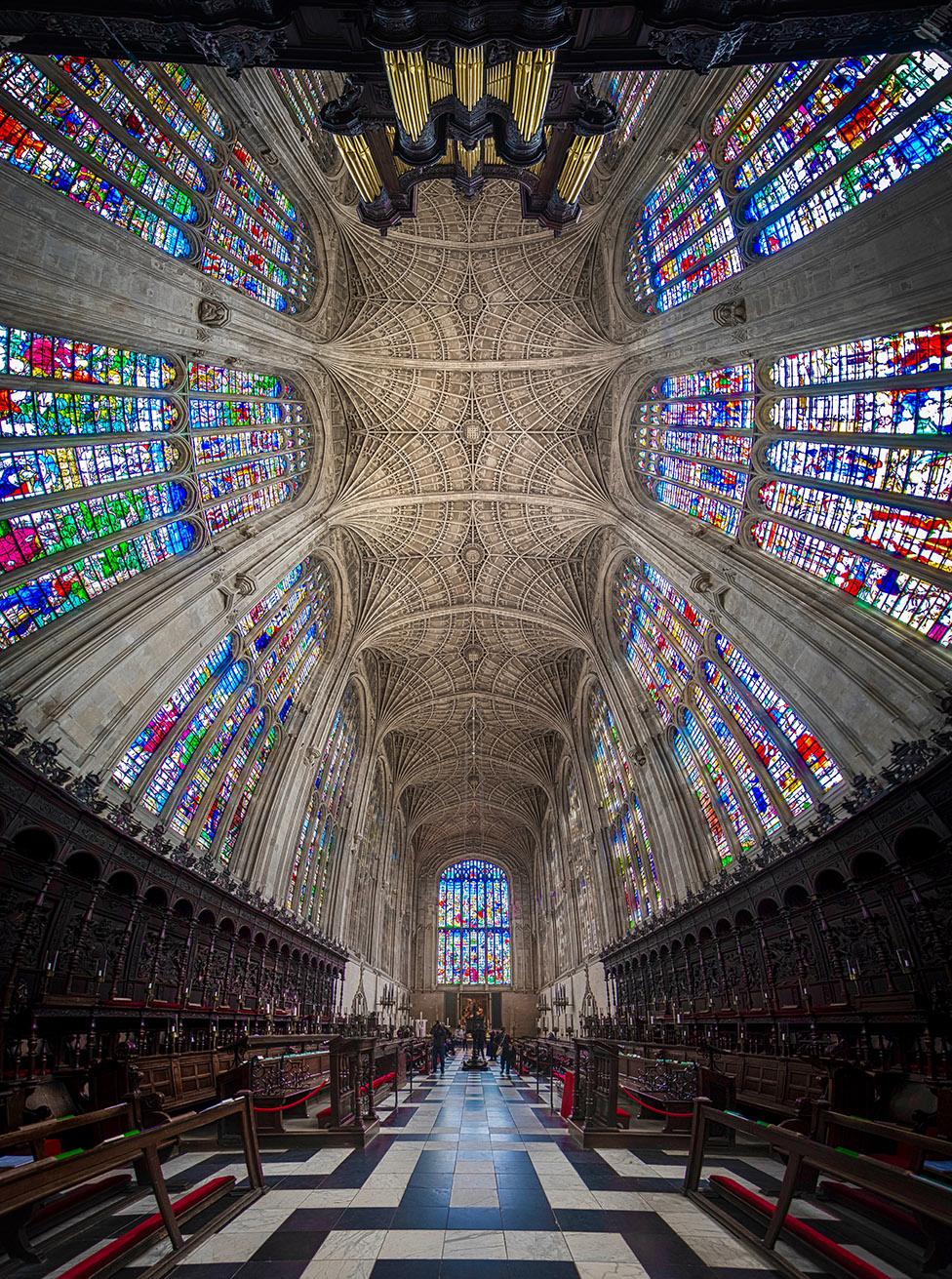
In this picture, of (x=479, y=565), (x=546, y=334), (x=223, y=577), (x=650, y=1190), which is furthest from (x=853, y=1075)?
(x=479, y=565)

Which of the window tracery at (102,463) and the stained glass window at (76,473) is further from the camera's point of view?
the window tracery at (102,463)

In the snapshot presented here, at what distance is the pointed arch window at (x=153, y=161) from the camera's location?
10.6 m

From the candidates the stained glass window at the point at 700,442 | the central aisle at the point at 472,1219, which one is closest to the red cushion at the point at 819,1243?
the central aisle at the point at 472,1219

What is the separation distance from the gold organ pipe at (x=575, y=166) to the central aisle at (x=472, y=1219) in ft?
44.1

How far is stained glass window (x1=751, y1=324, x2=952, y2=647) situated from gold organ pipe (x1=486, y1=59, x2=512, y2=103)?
26.6 ft

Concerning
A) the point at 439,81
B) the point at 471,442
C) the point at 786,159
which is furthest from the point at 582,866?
the point at 439,81

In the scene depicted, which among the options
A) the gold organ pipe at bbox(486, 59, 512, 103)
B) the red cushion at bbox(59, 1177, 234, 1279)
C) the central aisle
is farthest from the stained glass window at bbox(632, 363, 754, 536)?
the red cushion at bbox(59, 1177, 234, 1279)

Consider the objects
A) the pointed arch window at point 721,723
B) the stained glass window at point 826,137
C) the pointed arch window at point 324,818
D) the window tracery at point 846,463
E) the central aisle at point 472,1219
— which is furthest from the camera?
the pointed arch window at point 324,818

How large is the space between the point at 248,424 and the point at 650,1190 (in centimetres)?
1975

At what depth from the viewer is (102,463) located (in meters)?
13.9

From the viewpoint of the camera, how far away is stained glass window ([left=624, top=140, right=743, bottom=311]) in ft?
51.0

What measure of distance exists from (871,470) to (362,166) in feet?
36.9

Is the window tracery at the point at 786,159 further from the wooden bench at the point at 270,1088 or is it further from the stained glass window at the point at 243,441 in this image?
the wooden bench at the point at 270,1088

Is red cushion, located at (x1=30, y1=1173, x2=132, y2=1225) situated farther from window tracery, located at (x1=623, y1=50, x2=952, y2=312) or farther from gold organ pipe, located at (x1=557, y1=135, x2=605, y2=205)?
window tracery, located at (x1=623, y1=50, x2=952, y2=312)
